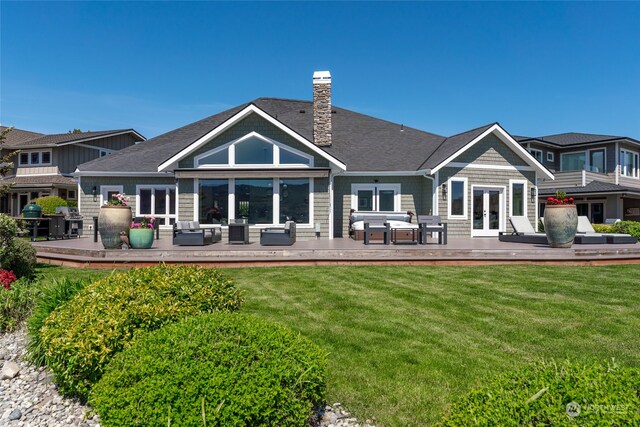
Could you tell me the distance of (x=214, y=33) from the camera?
19.6m

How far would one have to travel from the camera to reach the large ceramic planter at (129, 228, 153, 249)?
11336 mm

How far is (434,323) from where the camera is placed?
5215 millimetres

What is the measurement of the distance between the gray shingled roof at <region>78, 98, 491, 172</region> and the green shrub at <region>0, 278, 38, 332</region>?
10912 millimetres

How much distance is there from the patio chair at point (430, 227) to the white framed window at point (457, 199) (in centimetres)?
348

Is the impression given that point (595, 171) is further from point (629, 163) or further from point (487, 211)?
point (487, 211)

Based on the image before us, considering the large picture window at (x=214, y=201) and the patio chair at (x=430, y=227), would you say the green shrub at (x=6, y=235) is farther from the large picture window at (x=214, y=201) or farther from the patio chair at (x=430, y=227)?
the patio chair at (x=430, y=227)

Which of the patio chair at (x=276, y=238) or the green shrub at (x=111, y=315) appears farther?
the patio chair at (x=276, y=238)

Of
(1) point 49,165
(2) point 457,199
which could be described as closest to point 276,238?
(2) point 457,199

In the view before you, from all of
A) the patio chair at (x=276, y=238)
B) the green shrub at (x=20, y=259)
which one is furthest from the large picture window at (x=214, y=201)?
the green shrub at (x=20, y=259)

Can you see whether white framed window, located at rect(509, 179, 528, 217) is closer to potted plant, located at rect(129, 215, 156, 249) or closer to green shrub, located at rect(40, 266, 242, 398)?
potted plant, located at rect(129, 215, 156, 249)

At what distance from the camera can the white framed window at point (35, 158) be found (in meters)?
29.1

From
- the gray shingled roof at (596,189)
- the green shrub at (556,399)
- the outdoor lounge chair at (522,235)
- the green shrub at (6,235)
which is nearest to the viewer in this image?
the green shrub at (556,399)

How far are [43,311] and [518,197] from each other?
1815cm

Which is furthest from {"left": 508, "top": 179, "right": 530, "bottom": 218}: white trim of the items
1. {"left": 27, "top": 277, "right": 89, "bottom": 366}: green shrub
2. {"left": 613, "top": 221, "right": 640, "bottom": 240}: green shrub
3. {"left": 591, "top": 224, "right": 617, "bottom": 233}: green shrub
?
{"left": 27, "top": 277, "right": 89, "bottom": 366}: green shrub
